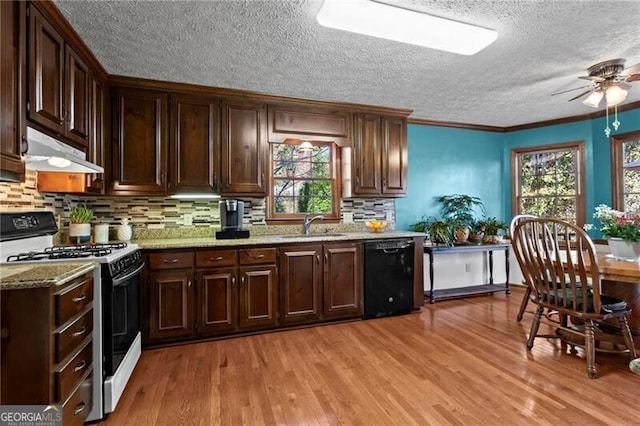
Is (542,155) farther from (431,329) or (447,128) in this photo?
(431,329)

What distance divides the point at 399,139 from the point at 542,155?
237 cm

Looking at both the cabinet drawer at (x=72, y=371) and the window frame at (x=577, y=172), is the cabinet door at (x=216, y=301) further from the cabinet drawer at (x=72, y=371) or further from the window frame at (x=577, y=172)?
the window frame at (x=577, y=172)

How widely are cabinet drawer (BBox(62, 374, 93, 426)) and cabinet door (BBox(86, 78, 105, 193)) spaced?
1432mm

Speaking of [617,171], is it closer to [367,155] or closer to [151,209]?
[367,155]

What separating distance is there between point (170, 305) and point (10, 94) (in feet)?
6.08

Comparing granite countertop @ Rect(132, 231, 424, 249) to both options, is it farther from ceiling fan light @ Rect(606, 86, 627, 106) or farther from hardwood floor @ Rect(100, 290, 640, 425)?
ceiling fan light @ Rect(606, 86, 627, 106)

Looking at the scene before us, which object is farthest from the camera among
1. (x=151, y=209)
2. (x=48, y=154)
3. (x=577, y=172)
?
(x=577, y=172)

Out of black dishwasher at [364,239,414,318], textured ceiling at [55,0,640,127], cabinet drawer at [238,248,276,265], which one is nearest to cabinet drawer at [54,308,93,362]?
cabinet drawer at [238,248,276,265]

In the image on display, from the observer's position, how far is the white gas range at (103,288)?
72.0 inches

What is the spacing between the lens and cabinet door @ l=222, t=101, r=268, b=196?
324cm

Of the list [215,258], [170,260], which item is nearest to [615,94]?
[215,258]

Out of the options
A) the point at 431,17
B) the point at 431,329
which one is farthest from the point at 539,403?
the point at 431,17

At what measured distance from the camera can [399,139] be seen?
399 cm

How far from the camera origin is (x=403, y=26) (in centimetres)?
208
